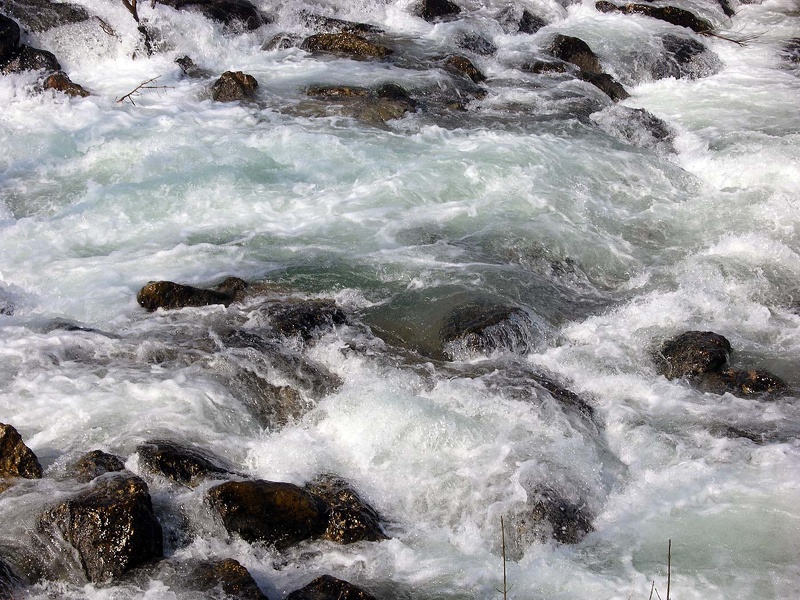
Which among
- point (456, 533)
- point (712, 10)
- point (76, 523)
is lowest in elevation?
point (456, 533)

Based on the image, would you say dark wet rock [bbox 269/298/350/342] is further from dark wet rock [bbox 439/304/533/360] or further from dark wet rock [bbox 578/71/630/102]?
dark wet rock [bbox 578/71/630/102]

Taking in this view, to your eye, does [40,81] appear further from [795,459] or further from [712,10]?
[712,10]


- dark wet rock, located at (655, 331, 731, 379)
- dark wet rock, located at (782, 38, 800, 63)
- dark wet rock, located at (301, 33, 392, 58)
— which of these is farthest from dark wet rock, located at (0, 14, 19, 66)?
dark wet rock, located at (782, 38, 800, 63)

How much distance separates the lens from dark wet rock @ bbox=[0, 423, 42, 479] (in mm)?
4809

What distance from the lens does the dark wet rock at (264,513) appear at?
15.2 feet

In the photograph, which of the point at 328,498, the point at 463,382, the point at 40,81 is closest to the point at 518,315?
the point at 463,382

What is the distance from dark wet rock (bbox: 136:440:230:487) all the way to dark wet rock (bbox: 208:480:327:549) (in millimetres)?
272

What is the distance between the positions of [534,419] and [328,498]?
1.62 metres

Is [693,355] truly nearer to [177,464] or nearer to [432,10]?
[177,464]

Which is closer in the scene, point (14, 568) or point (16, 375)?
point (14, 568)

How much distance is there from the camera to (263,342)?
20.9ft

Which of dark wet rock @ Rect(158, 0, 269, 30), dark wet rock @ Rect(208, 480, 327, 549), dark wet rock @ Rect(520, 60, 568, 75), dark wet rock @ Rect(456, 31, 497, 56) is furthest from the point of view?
dark wet rock @ Rect(456, 31, 497, 56)

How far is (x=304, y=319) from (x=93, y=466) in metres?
2.18

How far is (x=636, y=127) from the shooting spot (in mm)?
10789
